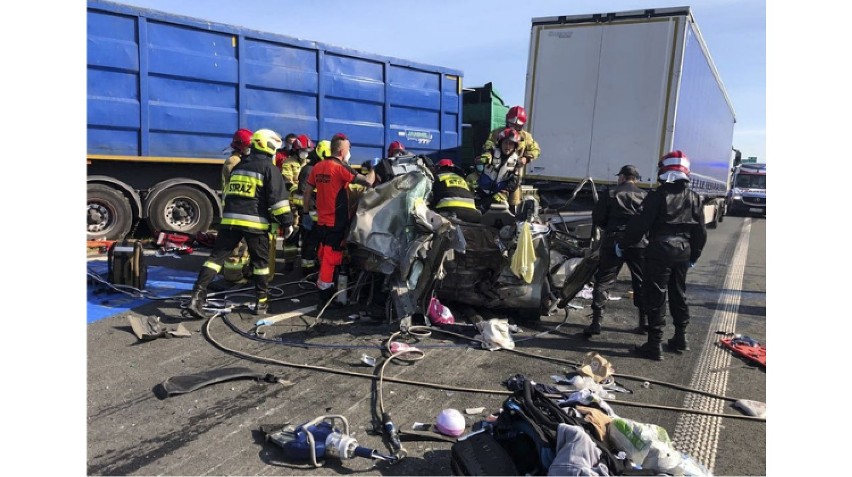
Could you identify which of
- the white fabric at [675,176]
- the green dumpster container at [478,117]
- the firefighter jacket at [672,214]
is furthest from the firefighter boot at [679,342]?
the green dumpster container at [478,117]

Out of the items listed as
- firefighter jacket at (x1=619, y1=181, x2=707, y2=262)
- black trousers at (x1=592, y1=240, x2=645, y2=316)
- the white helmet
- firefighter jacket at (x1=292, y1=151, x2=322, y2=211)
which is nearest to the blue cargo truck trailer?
firefighter jacket at (x1=292, y1=151, x2=322, y2=211)

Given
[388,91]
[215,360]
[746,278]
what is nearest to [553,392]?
[215,360]

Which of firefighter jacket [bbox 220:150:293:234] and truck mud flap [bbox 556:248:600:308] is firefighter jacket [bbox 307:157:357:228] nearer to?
firefighter jacket [bbox 220:150:293:234]

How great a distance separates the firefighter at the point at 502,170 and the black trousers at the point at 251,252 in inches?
110

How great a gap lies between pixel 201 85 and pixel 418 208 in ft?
18.4

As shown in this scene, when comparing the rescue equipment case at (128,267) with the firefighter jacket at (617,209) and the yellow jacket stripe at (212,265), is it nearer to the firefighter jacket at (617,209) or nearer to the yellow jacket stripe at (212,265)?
the yellow jacket stripe at (212,265)

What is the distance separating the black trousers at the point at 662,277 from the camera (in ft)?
15.0

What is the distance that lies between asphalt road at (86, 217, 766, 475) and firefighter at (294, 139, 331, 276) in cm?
89

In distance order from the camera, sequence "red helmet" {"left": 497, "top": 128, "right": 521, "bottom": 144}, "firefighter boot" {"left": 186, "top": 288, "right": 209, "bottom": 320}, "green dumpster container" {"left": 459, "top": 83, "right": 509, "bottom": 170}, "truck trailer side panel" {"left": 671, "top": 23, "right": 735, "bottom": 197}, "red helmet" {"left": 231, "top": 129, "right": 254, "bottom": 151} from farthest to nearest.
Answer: "green dumpster container" {"left": 459, "top": 83, "right": 509, "bottom": 170}
"truck trailer side panel" {"left": 671, "top": 23, "right": 735, "bottom": 197}
"red helmet" {"left": 497, "top": 128, "right": 521, "bottom": 144}
"red helmet" {"left": 231, "top": 129, "right": 254, "bottom": 151}
"firefighter boot" {"left": 186, "top": 288, "right": 209, "bottom": 320}

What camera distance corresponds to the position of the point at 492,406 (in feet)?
11.5

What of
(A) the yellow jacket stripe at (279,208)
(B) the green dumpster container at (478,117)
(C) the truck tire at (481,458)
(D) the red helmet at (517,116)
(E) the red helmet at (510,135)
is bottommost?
(C) the truck tire at (481,458)

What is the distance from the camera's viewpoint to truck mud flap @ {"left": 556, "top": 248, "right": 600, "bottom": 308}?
523 cm

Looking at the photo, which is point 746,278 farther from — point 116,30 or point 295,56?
point 116,30

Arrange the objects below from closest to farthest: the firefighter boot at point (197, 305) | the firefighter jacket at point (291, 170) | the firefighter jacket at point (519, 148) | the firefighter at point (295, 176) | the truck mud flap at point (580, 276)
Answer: the firefighter boot at point (197, 305) < the truck mud flap at point (580, 276) < the firefighter jacket at point (519, 148) < the firefighter at point (295, 176) < the firefighter jacket at point (291, 170)
